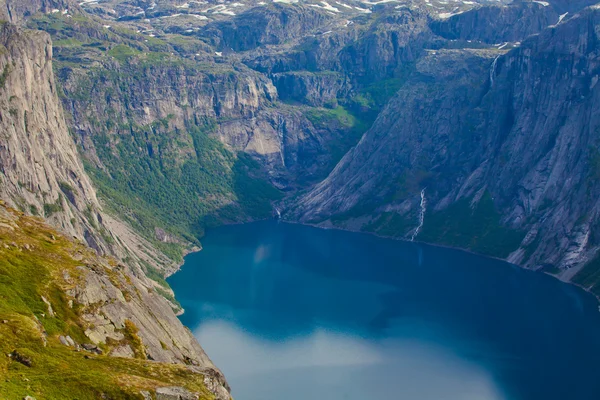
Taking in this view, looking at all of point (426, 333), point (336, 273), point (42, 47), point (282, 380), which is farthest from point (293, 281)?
point (42, 47)

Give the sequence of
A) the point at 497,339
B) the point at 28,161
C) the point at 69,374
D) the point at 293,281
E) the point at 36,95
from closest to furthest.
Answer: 1. the point at 69,374
2. the point at 497,339
3. the point at 28,161
4. the point at 36,95
5. the point at 293,281

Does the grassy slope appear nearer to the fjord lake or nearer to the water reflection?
the water reflection

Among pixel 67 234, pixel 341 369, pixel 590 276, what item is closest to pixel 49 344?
pixel 67 234

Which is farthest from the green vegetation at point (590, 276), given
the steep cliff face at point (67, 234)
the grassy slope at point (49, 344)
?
the grassy slope at point (49, 344)

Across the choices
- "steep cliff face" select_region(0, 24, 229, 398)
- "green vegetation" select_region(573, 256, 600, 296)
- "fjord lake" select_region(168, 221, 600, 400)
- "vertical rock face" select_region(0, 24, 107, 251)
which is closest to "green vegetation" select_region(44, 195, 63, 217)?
"vertical rock face" select_region(0, 24, 107, 251)

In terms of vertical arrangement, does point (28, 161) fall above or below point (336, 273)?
above

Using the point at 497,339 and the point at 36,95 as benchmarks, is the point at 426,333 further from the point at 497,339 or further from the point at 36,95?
the point at 36,95

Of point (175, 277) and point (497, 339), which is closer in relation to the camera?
point (497, 339)
